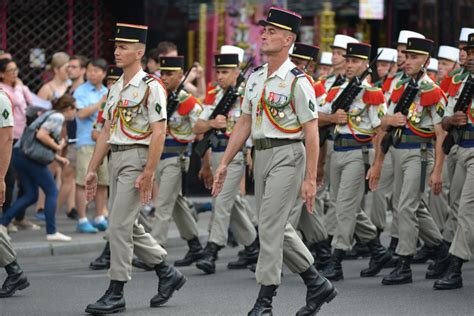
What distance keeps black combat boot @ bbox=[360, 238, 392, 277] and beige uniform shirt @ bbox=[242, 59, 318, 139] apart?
303 cm

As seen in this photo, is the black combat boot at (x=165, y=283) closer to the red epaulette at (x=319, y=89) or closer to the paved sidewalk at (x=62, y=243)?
the red epaulette at (x=319, y=89)

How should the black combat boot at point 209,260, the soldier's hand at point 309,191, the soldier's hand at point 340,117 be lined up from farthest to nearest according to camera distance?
the black combat boot at point 209,260
the soldier's hand at point 340,117
the soldier's hand at point 309,191

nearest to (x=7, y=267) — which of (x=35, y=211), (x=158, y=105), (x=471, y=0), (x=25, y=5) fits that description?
(x=158, y=105)

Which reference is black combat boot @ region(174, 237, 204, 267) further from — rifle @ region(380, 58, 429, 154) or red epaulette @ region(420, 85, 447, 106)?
red epaulette @ region(420, 85, 447, 106)

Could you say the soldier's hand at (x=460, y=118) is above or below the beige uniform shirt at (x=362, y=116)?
above

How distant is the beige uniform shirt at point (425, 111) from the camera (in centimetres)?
1106

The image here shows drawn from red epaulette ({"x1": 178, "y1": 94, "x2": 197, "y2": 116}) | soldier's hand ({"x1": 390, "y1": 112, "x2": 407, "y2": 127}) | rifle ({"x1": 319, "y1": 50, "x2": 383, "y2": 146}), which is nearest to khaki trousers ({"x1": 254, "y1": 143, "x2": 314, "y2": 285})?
soldier's hand ({"x1": 390, "y1": 112, "x2": 407, "y2": 127})

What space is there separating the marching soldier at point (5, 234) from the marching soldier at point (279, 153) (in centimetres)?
172

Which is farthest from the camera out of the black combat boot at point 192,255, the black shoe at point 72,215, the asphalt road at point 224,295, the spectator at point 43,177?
the black shoe at point 72,215

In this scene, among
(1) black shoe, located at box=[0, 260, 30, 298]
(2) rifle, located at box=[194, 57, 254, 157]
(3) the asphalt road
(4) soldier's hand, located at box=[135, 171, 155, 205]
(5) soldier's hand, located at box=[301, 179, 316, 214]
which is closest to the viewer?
(5) soldier's hand, located at box=[301, 179, 316, 214]

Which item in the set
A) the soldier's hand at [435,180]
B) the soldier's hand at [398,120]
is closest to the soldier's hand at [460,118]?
the soldier's hand at [435,180]

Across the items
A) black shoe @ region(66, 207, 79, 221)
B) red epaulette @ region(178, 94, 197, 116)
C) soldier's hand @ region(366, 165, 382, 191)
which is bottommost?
black shoe @ region(66, 207, 79, 221)

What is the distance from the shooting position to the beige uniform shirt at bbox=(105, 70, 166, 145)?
372 inches

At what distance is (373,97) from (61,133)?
14.8 ft
